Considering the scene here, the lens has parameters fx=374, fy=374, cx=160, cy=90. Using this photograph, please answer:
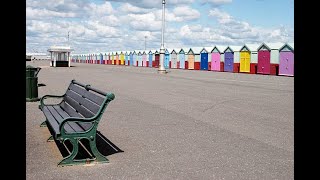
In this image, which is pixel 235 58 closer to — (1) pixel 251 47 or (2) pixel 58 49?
(1) pixel 251 47

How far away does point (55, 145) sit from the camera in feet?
20.3

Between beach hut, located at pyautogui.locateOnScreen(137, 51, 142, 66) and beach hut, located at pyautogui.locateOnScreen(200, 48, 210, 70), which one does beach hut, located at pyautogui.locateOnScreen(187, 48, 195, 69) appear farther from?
beach hut, located at pyautogui.locateOnScreen(137, 51, 142, 66)

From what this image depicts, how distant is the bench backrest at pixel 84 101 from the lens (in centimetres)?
502

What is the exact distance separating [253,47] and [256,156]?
32.6 m

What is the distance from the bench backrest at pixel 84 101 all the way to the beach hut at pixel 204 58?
37.6 meters

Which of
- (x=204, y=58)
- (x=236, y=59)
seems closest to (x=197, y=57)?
(x=204, y=58)

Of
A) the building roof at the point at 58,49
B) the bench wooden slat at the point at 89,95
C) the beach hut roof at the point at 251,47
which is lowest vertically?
the bench wooden slat at the point at 89,95

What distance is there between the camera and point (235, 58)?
1532 inches

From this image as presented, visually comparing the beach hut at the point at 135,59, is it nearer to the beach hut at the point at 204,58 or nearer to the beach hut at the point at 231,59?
the beach hut at the point at 204,58

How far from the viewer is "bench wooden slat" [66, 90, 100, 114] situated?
5227mm

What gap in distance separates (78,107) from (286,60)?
28.4 m

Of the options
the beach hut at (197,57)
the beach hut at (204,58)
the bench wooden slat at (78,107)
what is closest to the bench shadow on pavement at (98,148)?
the bench wooden slat at (78,107)
